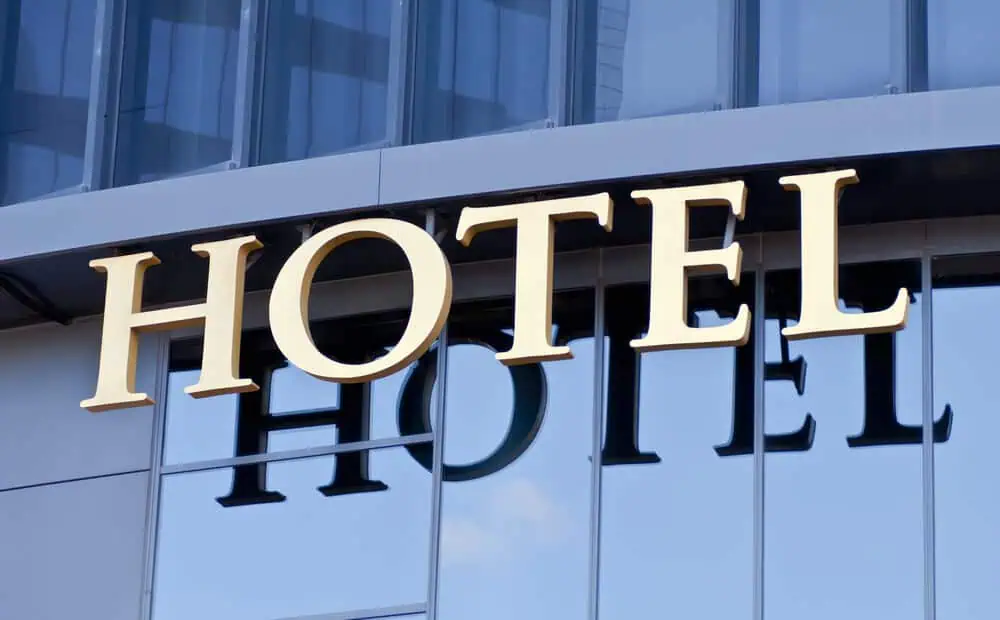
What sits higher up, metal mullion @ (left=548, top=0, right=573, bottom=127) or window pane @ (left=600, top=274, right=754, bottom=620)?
metal mullion @ (left=548, top=0, right=573, bottom=127)

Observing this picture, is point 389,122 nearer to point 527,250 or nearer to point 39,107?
point 527,250

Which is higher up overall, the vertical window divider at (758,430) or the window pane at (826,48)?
the window pane at (826,48)

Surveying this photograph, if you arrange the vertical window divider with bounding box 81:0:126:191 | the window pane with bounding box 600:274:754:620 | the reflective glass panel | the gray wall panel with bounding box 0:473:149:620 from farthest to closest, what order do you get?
the vertical window divider with bounding box 81:0:126:191, the gray wall panel with bounding box 0:473:149:620, the reflective glass panel, the window pane with bounding box 600:274:754:620

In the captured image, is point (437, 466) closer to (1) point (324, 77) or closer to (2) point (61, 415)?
(1) point (324, 77)

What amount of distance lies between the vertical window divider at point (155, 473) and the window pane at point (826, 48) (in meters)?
4.32

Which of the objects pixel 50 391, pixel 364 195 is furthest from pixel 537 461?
pixel 50 391

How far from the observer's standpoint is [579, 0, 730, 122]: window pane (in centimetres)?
1465

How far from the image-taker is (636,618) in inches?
550

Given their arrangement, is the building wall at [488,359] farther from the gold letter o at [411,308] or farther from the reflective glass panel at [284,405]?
the gold letter o at [411,308]

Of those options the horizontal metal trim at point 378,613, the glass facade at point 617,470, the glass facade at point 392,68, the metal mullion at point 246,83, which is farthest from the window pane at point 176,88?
the horizontal metal trim at point 378,613

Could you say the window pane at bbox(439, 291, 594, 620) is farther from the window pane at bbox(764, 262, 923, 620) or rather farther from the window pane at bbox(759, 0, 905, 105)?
the window pane at bbox(759, 0, 905, 105)

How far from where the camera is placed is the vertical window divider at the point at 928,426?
13461 mm

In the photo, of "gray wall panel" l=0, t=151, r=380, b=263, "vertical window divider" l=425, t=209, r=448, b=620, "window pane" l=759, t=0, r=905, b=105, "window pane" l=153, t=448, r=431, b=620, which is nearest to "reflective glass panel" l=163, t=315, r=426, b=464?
"window pane" l=153, t=448, r=431, b=620

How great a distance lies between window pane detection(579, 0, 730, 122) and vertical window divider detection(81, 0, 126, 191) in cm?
335
